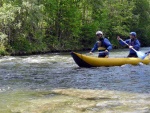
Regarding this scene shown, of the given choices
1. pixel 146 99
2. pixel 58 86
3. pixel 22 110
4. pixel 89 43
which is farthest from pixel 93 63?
pixel 89 43

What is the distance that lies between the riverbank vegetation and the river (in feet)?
41.5

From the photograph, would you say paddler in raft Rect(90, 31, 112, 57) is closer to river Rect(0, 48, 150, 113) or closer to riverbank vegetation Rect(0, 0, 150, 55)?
river Rect(0, 48, 150, 113)

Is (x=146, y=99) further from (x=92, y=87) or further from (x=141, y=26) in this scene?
(x=141, y=26)

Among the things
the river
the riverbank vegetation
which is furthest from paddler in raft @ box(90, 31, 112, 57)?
the riverbank vegetation

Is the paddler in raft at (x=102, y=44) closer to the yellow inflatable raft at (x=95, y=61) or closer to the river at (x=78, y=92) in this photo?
the yellow inflatable raft at (x=95, y=61)

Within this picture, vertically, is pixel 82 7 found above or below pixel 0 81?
above

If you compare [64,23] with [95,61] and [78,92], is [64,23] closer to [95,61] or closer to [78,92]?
[95,61]

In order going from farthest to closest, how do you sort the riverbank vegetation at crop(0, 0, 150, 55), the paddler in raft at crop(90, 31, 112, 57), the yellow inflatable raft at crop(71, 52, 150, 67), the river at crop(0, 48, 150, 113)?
the riverbank vegetation at crop(0, 0, 150, 55) → the paddler in raft at crop(90, 31, 112, 57) → the yellow inflatable raft at crop(71, 52, 150, 67) → the river at crop(0, 48, 150, 113)

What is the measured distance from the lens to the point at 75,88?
28.1 feet

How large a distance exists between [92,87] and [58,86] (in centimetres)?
107

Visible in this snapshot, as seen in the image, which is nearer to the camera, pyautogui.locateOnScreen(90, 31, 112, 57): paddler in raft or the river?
the river

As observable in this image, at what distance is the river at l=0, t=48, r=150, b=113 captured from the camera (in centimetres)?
616

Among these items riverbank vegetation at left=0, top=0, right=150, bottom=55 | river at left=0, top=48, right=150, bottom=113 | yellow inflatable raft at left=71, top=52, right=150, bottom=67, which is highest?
riverbank vegetation at left=0, top=0, right=150, bottom=55

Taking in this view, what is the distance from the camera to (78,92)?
7.91 metres
